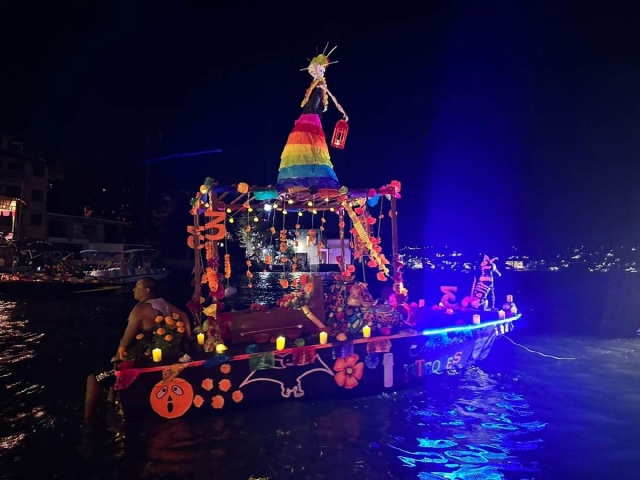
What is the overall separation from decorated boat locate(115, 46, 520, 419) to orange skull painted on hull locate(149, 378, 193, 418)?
16 mm

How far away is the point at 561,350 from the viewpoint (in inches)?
558

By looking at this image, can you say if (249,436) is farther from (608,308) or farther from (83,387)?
(608,308)

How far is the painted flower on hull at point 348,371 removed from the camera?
7.96 metres

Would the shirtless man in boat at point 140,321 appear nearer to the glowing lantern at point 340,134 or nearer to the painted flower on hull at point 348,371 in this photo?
the painted flower on hull at point 348,371

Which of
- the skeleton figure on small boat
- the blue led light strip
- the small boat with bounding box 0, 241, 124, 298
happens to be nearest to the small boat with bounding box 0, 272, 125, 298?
the small boat with bounding box 0, 241, 124, 298

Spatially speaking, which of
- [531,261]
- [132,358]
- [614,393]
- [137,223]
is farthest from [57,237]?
[531,261]

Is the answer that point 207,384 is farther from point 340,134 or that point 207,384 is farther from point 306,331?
point 340,134

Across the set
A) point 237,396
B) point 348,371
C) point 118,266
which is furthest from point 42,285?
point 348,371

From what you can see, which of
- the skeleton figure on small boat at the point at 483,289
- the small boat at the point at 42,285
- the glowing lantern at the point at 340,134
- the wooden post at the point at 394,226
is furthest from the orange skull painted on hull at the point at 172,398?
the small boat at the point at 42,285

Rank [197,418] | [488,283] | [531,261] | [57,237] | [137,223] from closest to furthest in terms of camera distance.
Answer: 1. [197,418]
2. [488,283]
3. [57,237]
4. [137,223]
5. [531,261]

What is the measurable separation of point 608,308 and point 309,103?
27.7m

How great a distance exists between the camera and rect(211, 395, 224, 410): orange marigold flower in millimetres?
7246

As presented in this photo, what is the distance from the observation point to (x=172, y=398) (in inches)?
275

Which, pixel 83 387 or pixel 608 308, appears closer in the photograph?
pixel 83 387
